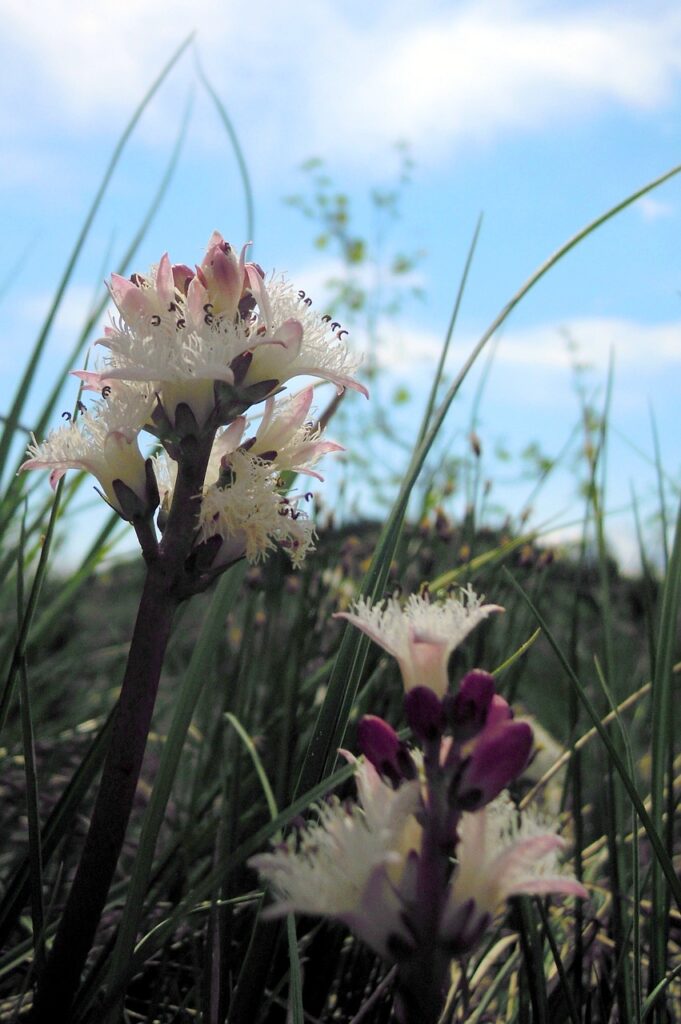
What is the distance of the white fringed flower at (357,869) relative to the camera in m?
0.52


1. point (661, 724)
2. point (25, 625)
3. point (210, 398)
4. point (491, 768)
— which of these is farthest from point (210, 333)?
point (661, 724)

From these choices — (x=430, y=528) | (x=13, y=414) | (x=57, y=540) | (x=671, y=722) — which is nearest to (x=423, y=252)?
(x=57, y=540)

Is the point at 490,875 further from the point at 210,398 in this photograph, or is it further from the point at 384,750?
the point at 210,398

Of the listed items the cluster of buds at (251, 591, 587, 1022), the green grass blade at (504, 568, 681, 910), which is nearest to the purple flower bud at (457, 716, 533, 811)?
the cluster of buds at (251, 591, 587, 1022)

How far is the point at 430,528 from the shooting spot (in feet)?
6.50

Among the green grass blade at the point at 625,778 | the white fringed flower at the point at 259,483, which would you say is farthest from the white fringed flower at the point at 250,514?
the green grass blade at the point at 625,778

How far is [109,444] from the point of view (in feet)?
2.69

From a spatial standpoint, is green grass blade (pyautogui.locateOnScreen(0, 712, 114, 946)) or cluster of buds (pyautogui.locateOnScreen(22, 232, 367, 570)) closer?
cluster of buds (pyautogui.locateOnScreen(22, 232, 367, 570))

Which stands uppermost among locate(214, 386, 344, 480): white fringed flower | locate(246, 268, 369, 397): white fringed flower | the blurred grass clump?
locate(246, 268, 369, 397): white fringed flower

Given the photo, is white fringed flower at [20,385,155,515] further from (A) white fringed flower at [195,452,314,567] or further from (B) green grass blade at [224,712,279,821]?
(B) green grass blade at [224,712,279,821]

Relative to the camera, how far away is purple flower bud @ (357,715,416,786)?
0.57 metres

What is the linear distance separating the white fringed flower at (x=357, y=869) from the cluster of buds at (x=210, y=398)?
1.00 ft

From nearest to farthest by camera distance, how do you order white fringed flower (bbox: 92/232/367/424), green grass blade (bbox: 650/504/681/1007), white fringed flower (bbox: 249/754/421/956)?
white fringed flower (bbox: 249/754/421/956)
white fringed flower (bbox: 92/232/367/424)
green grass blade (bbox: 650/504/681/1007)

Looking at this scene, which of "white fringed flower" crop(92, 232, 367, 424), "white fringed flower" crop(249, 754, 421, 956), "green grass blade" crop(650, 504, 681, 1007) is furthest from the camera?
"green grass blade" crop(650, 504, 681, 1007)
